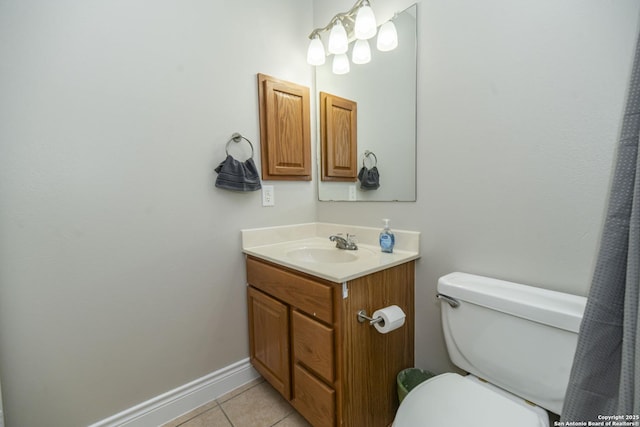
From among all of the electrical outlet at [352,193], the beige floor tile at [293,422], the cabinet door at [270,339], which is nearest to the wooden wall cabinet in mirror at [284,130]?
the electrical outlet at [352,193]

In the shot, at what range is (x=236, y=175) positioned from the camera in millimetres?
1421

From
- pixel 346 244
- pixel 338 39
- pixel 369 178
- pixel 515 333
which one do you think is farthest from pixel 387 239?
pixel 338 39

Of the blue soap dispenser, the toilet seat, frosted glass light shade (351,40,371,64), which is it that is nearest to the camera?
the toilet seat

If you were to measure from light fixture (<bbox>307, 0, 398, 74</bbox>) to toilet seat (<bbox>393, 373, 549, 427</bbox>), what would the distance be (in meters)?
1.47

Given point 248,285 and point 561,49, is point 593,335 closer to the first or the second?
point 561,49

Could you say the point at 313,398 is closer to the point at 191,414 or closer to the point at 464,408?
the point at 464,408

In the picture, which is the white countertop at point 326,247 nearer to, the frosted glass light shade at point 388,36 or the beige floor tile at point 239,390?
the beige floor tile at point 239,390

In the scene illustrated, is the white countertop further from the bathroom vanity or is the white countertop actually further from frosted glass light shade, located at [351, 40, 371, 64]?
frosted glass light shade, located at [351, 40, 371, 64]

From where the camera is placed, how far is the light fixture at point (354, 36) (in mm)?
1295

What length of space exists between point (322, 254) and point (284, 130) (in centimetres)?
79

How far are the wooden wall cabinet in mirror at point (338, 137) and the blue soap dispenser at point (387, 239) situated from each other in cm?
40

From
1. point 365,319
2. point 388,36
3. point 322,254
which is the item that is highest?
point 388,36

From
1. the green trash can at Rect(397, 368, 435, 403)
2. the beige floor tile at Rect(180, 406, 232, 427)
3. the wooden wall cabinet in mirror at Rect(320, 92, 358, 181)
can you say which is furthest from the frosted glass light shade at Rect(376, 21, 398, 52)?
the beige floor tile at Rect(180, 406, 232, 427)

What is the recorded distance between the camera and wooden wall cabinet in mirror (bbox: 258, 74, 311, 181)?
156 centimetres
